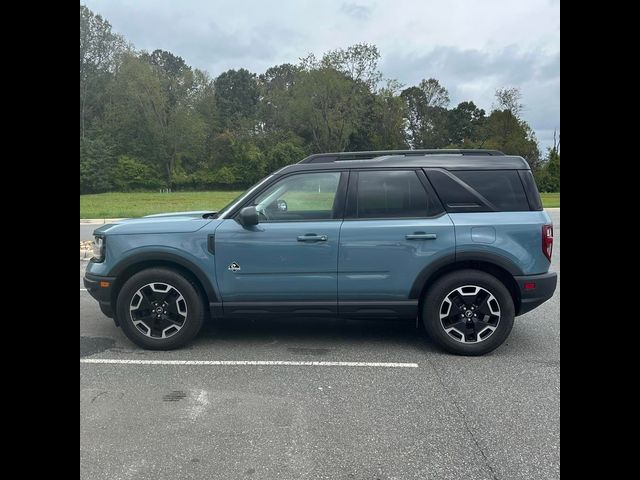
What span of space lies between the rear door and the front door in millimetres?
134

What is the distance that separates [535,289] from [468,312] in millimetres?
643

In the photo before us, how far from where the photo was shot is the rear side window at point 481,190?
4.64 metres

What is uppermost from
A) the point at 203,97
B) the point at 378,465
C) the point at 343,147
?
the point at 203,97

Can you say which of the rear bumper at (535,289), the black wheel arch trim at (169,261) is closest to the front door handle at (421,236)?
the rear bumper at (535,289)

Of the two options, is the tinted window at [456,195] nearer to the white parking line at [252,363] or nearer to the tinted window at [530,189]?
the tinted window at [530,189]

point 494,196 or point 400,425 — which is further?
point 494,196

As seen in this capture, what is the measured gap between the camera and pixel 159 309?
4746mm

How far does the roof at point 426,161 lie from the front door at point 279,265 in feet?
1.70

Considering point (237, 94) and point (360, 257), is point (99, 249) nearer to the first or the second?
point (360, 257)

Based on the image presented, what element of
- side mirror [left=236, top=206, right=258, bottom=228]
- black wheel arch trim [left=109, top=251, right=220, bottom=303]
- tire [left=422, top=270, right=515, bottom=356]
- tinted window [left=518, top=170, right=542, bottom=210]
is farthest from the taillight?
black wheel arch trim [left=109, top=251, right=220, bottom=303]
